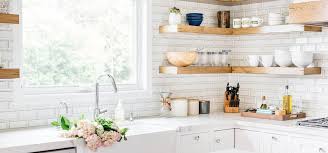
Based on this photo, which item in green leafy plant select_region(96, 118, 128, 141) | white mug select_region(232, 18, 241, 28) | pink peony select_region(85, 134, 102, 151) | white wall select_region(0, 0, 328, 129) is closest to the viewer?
pink peony select_region(85, 134, 102, 151)

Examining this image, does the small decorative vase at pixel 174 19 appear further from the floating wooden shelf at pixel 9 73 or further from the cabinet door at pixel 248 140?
the floating wooden shelf at pixel 9 73

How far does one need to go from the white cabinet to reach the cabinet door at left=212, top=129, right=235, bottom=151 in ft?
2.10

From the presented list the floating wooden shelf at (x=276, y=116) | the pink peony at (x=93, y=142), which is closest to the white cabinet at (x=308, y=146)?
the floating wooden shelf at (x=276, y=116)

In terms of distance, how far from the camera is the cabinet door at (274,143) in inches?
167

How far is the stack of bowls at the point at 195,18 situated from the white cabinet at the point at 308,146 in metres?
1.64

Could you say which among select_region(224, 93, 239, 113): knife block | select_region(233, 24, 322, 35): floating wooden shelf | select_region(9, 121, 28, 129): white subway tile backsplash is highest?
select_region(233, 24, 322, 35): floating wooden shelf

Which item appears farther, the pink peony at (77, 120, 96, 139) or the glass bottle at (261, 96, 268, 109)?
the glass bottle at (261, 96, 268, 109)

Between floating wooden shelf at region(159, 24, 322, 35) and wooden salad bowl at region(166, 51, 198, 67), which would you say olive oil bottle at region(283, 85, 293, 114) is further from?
wooden salad bowl at region(166, 51, 198, 67)

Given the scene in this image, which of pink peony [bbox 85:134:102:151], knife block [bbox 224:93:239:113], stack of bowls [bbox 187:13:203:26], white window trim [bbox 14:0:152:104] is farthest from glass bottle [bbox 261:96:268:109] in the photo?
pink peony [bbox 85:134:102:151]

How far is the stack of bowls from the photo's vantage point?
5043mm

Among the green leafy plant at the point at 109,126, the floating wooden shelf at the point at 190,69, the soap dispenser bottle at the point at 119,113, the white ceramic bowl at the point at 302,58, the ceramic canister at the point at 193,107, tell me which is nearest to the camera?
the green leafy plant at the point at 109,126

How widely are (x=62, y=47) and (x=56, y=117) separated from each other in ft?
2.16

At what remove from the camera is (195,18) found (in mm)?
5051

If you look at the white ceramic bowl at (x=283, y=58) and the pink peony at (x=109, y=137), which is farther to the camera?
the white ceramic bowl at (x=283, y=58)
